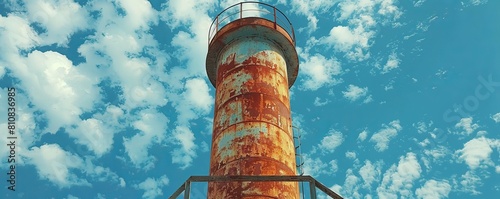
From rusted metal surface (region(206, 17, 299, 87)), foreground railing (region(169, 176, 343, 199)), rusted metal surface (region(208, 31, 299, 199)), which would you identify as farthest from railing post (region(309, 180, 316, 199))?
rusted metal surface (region(206, 17, 299, 87))

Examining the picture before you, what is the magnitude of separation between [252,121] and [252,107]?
0.40 metres

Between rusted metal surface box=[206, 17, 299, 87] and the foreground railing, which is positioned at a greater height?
rusted metal surface box=[206, 17, 299, 87]

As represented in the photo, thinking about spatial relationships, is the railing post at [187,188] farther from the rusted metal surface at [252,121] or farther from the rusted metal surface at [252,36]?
the rusted metal surface at [252,36]

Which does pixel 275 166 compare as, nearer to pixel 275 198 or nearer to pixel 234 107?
pixel 275 198

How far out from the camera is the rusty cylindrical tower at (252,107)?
867cm

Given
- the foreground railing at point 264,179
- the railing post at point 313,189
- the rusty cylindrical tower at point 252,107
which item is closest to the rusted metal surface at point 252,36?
the rusty cylindrical tower at point 252,107

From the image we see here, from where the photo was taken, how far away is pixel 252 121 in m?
9.38

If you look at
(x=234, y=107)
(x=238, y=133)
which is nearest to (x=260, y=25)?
(x=234, y=107)

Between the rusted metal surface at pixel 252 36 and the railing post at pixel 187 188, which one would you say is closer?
the railing post at pixel 187 188

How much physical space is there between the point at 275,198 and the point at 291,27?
623 cm

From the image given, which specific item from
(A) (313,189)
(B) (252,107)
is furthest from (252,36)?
(A) (313,189)

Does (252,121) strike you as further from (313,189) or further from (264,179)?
(313,189)

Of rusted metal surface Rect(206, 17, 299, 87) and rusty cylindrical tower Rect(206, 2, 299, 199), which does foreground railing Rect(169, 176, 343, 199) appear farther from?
rusted metal surface Rect(206, 17, 299, 87)

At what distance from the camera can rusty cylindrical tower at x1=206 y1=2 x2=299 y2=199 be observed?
341 inches
